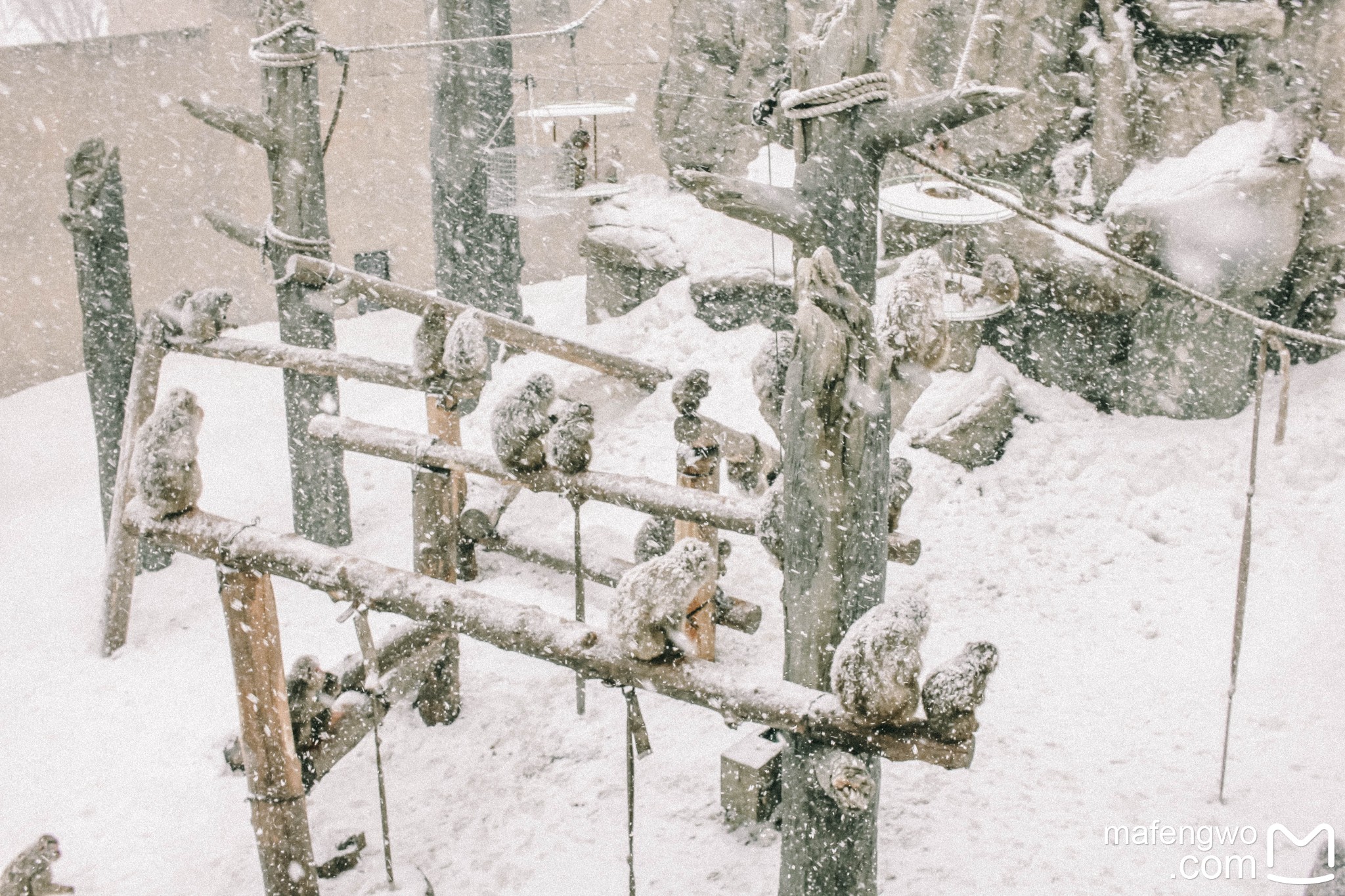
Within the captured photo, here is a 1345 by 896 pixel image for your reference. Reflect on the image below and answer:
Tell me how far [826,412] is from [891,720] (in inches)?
41.0

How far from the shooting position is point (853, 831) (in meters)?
3.85

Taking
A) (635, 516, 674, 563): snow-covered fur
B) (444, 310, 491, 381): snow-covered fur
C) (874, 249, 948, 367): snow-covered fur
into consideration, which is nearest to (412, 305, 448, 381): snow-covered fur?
(444, 310, 491, 381): snow-covered fur

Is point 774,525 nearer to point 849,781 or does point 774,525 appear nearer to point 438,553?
point 849,781

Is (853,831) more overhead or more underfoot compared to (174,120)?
more underfoot

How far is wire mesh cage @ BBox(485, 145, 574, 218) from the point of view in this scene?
788 centimetres

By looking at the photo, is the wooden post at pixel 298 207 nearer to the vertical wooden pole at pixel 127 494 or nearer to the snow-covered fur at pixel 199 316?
the snow-covered fur at pixel 199 316

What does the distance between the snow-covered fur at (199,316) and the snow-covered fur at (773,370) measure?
13.5 feet

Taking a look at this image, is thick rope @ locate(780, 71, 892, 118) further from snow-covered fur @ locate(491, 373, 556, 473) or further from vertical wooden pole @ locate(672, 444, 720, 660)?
vertical wooden pole @ locate(672, 444, 720, 660)

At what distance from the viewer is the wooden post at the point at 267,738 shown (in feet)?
13.9

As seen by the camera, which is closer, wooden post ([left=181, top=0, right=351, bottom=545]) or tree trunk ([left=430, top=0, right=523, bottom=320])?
wooden post ([left=181, top=0, right=351, bottom=545])

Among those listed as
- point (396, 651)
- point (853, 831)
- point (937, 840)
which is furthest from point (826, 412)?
point (396, 651)

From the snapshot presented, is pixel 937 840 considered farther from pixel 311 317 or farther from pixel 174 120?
pixel 174 120

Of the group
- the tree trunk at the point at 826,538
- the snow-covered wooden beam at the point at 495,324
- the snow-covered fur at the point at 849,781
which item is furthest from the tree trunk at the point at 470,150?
the snow-covered fur at the point at 849,781

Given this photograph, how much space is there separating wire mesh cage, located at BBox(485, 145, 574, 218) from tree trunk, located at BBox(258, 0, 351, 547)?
4.23 ft
